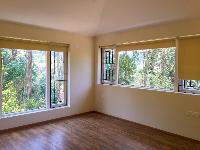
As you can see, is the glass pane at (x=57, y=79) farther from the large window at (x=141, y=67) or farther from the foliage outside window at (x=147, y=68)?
the foliage outside window at (x=147, y=68)

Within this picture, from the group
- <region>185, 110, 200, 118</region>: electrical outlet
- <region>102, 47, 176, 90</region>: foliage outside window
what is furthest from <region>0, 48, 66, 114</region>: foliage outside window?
<region>185, 110, 200, 118</region>: electrical outlet

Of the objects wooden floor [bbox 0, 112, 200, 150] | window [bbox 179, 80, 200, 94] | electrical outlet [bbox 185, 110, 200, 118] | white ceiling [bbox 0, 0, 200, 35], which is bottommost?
wooden floor [bbox 0, 112, 200, 150]

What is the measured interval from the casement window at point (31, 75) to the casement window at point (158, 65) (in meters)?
1.31

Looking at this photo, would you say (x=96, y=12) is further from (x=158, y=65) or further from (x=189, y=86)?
(x=189, y=86)

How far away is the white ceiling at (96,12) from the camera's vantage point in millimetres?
3355

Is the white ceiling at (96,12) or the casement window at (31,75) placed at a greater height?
the white ceiling at (96,12)

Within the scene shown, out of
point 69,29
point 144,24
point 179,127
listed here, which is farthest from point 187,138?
point 69,29

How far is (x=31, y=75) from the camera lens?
448cm

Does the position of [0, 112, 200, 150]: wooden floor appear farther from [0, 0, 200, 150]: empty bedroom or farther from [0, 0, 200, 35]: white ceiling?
[0, 0, 200, 35]: white ceiling

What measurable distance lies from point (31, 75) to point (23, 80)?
0.21 m

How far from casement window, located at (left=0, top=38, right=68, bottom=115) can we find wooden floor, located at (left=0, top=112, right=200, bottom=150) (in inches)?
23.2

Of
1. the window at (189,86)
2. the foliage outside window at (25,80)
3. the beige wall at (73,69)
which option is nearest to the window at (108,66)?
the beige wall at (73,69)

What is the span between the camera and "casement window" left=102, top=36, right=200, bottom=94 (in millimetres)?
3666

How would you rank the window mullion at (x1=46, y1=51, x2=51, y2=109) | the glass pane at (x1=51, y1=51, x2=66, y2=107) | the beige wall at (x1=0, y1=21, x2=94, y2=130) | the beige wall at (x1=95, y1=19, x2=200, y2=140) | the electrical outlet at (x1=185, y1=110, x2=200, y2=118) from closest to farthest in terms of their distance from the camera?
the electrical outlet at (x1=185, y1=110, x2=200, y2=118) → the beige wall at (x1=95, y1=19, x2=200, y2=140) → the beige wall at (x1=0, y1=21, x2=94, y2=130) → the window mullion at (x1=46, y1=51, x2=51, y2=109) → the glass pane at (x1=51, y1=51, x2=66, y2=107)
